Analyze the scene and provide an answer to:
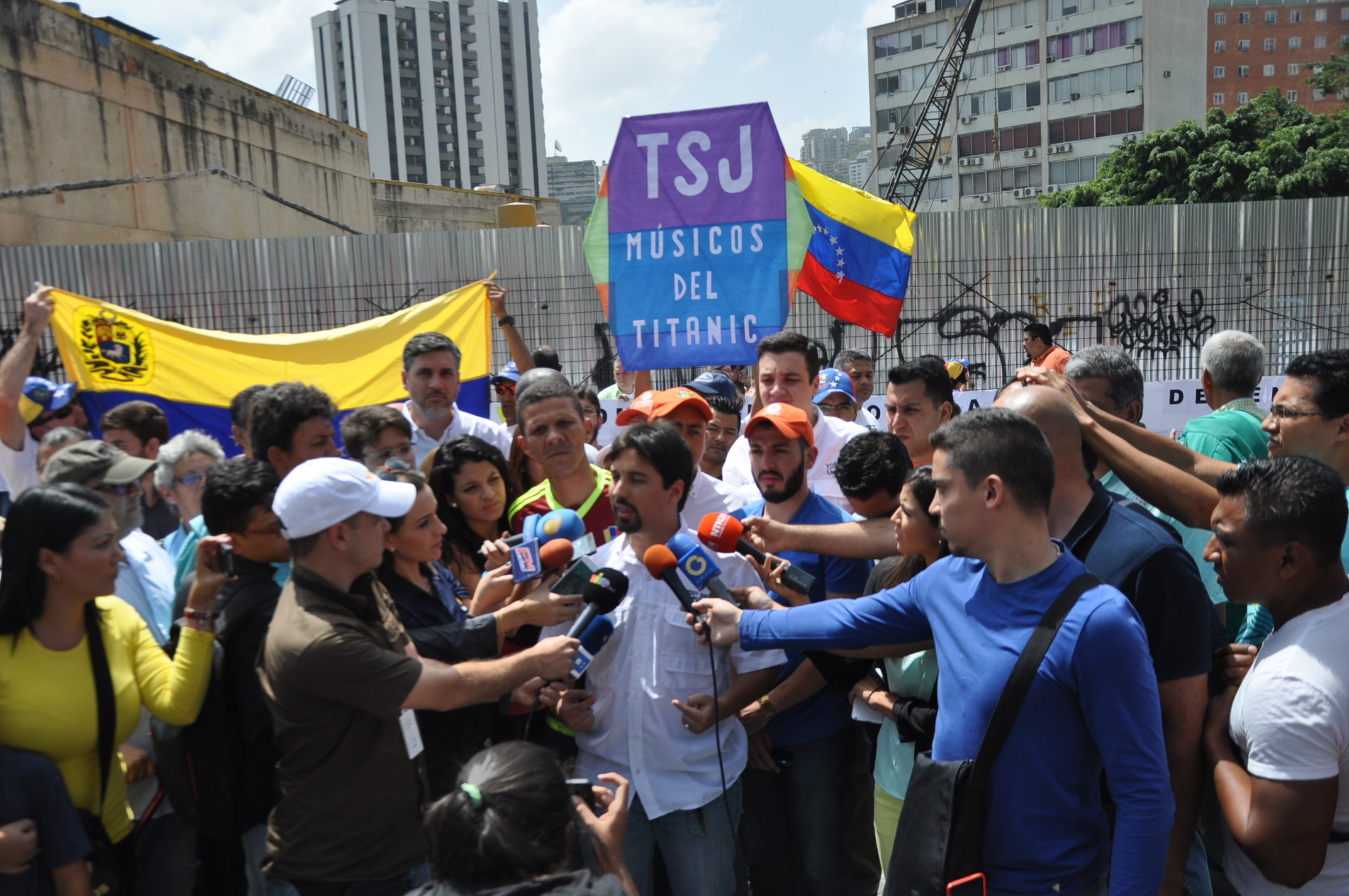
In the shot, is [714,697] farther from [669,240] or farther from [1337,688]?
[669,240]

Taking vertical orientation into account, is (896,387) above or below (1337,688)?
above

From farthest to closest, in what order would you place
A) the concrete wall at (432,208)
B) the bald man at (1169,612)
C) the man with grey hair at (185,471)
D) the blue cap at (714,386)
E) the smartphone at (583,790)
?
1. the concrete wall at (432,208)
2. the blue cap at (714,386)
3. the man with grey hair at (185,471)
4. the bald man at (1169,612)
5. the smartphone at (583,790)

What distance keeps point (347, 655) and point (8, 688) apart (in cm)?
103

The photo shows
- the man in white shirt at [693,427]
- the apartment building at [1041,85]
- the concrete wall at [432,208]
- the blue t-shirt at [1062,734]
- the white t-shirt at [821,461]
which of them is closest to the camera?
the blue t-shirt at [1062,734]

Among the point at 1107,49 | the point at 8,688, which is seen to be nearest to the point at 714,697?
the point at 8,688

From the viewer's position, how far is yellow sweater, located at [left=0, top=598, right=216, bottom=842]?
2645 millimetres

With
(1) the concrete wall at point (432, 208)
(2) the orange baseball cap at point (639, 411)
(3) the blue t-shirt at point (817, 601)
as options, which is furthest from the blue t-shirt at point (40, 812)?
(1) the concrete wall at point (432, 208)

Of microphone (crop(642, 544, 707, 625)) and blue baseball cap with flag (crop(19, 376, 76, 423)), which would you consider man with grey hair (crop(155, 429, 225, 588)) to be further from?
microphone (crop(642, 544, 707, 625))

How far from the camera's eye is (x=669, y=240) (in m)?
6.20

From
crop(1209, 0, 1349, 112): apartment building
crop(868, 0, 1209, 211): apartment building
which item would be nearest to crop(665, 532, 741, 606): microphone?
crop(868, 0, 1209, 211): apartment building

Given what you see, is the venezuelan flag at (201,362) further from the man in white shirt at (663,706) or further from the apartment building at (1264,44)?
the apartment building at (1264,44)

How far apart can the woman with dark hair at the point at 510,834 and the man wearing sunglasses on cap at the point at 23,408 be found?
4069 mm

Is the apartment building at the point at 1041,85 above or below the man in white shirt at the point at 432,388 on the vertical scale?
above

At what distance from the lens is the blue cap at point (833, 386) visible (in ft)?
20.8
